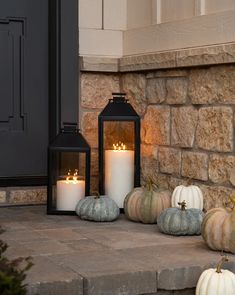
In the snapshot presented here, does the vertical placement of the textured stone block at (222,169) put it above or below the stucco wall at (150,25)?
below

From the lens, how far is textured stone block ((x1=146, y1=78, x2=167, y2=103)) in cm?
454

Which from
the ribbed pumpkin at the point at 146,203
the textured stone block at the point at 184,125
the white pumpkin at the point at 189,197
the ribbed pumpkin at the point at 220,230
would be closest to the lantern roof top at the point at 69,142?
the ribbed pumpkin at the point at 146,203

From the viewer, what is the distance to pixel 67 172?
4.39m

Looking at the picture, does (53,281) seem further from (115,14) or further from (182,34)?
(115,14)

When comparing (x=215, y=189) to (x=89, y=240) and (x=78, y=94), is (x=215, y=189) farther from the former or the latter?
(x=78, y=94)

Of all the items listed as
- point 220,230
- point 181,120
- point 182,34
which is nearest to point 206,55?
point 182,34

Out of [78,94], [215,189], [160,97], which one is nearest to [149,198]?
[215,189]

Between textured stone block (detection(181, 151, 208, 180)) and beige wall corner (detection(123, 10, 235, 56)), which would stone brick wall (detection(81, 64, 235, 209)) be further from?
beige wall corner (detection(123, 10, 235, 56))

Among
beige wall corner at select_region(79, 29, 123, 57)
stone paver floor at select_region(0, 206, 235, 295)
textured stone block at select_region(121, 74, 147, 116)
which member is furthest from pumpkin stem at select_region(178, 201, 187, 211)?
beige wall corner at select_region(79, 29, 123, 57)

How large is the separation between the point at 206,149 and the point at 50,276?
1598 millimetres

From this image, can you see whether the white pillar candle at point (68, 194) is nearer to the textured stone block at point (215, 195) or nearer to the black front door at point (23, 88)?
the black front door at point (23, 88)

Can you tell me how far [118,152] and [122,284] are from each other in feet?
5.49

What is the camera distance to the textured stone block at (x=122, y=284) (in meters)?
2.80

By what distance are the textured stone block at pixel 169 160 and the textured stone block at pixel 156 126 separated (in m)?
0.06
